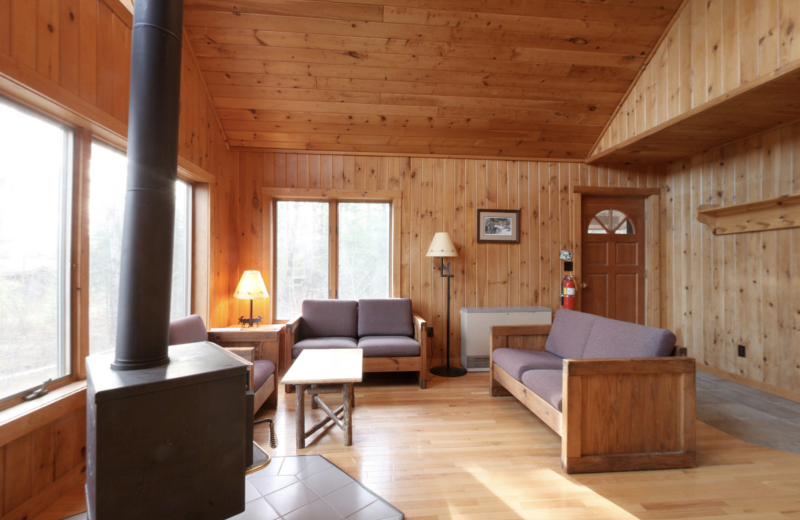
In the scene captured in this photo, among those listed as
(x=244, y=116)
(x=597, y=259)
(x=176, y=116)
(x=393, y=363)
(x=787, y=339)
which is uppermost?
(x=244, y=116)

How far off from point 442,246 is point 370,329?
1.18 metres

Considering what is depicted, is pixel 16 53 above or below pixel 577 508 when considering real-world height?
above

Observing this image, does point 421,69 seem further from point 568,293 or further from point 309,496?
point 309,496

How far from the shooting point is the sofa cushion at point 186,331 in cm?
244

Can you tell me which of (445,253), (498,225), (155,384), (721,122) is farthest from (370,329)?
(721,122)

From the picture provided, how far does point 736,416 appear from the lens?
282 centimetres

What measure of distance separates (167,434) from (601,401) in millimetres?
2100

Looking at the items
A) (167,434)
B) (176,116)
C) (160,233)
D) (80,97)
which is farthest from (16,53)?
(167,434)

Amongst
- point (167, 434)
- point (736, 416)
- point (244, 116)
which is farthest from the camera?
→ point (244, 116)

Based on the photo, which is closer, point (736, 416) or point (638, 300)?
point (736, 416)

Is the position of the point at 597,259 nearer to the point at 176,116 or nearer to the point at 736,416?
the point at 736,416

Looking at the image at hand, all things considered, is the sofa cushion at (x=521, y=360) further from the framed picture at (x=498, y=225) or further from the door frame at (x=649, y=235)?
the door frame at (x=649, y=235)

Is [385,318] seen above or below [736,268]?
below

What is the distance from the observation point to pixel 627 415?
6.91 ft
